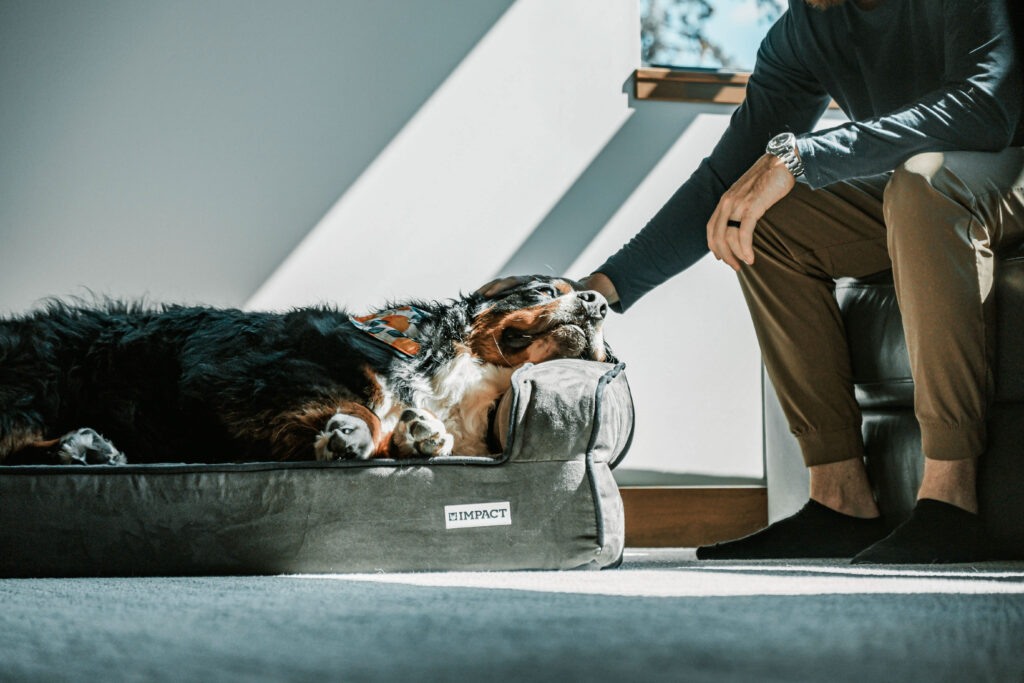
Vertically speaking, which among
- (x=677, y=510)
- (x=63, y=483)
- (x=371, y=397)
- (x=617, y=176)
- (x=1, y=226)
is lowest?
(x=677, y=510)

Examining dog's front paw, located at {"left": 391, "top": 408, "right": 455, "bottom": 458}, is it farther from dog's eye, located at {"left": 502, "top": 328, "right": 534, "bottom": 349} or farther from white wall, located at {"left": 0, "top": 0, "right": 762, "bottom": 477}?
white wall, located at {"left": 0, "top": 0, "right": 762, "bottom": 477}

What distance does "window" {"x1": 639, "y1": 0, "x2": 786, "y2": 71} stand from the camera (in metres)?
2.91

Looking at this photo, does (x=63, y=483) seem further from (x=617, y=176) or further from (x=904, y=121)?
(x=617, y=176)

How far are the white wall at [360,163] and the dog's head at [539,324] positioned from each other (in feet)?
2.43

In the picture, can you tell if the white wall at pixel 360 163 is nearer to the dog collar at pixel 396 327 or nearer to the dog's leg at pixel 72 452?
the dog collar at pixel 396 327

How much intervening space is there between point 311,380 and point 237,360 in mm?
161

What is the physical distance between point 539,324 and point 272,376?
562 mm

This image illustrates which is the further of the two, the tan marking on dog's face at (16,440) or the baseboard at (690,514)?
the baseboard at (690,514)

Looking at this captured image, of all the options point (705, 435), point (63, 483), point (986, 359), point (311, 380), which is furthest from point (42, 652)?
point (705, 435)

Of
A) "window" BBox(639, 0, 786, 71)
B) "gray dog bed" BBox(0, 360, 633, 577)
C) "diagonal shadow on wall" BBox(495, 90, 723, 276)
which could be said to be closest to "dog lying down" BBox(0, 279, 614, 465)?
"gray dog bed" BBox(0, 360, 633, 577)

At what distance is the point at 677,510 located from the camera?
8.84 feet

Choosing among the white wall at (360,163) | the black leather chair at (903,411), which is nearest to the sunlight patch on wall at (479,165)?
the white wall at (360,163)

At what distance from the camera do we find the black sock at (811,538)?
187 cm

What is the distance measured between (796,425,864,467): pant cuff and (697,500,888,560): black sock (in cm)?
10
